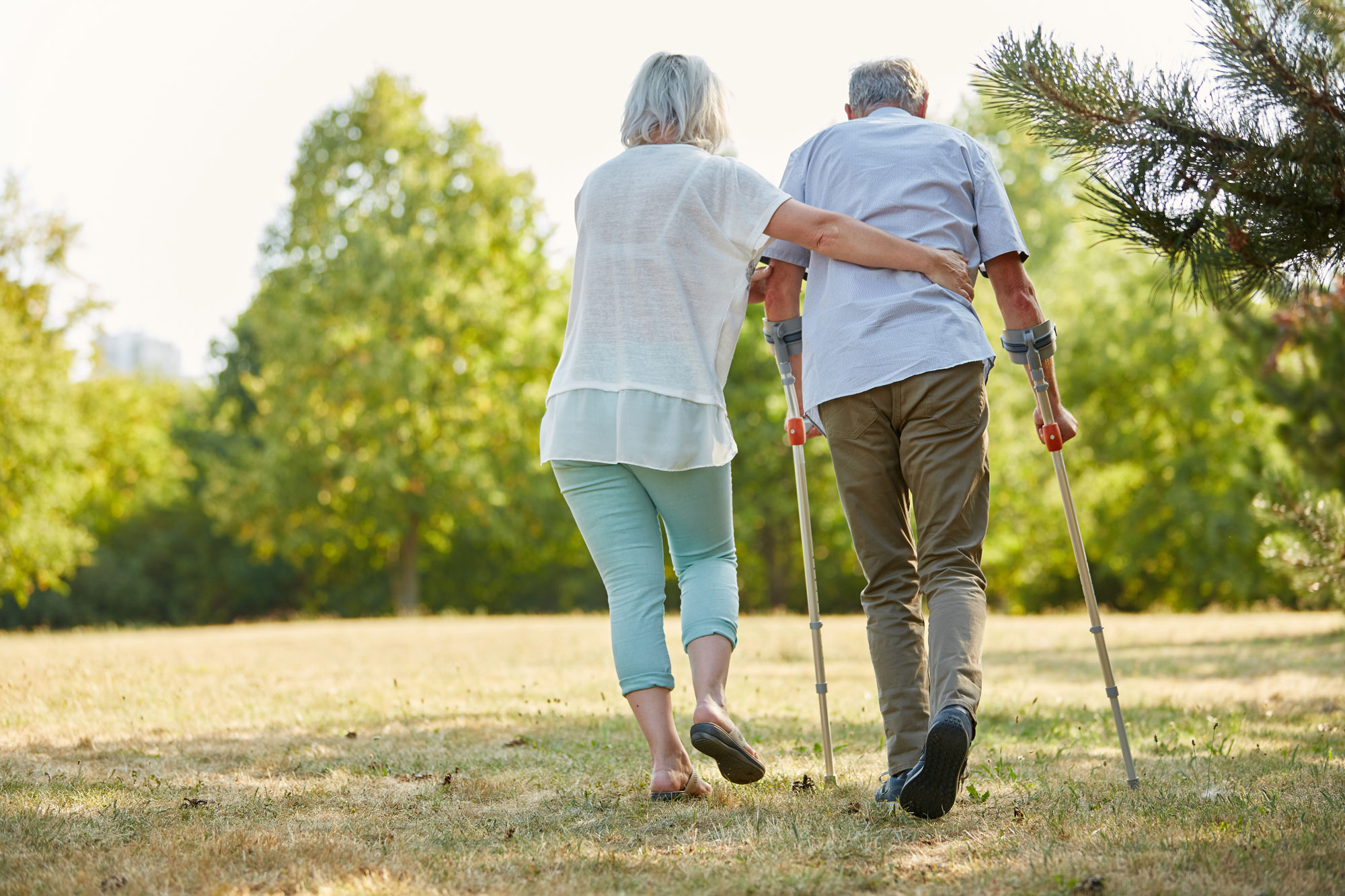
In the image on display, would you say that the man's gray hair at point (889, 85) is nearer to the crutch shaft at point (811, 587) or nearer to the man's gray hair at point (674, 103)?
the man's gray hair at point (674, 103)

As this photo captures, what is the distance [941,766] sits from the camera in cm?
282

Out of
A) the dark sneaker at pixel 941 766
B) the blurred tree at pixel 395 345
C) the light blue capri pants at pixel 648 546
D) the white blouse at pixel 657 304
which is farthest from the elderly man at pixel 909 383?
the blurred tree at pixel 395 345

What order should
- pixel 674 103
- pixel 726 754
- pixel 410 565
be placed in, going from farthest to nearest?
pixel 410 565 < pixel 674 103 < pixel 726 754

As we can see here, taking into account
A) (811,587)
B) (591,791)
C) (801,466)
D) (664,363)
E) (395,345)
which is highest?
(395,345)

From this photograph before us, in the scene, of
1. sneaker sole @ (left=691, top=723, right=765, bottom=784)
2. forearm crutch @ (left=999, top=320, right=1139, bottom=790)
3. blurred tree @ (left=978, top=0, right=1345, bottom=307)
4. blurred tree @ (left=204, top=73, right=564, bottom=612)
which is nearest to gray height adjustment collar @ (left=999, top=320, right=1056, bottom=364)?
forearm crutch @ (left=999, top=320, right=1139, bottom=790)

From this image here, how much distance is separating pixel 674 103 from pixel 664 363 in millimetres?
805

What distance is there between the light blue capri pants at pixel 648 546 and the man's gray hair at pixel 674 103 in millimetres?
1027


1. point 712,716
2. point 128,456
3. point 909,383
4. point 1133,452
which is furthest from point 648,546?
point 128,456

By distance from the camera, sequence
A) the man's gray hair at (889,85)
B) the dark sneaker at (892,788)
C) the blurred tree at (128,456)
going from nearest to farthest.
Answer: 1. the dark sneaker at (892,788)
2. the man's gray hair at (889,85)
3. the blurred tree at (128,456)

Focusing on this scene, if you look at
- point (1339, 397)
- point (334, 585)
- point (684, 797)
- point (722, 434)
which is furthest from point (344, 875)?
point (334, 585)

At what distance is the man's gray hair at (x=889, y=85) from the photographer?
139 inches

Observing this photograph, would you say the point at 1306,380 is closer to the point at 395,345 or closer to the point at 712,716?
the point at 712,716

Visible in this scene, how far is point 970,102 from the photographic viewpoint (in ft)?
102

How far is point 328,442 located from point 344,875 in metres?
18.1
